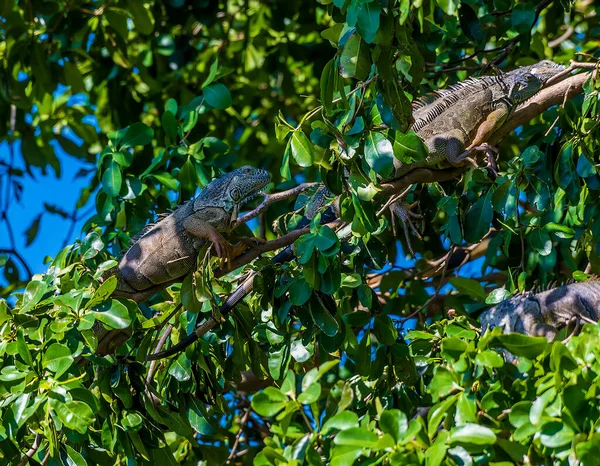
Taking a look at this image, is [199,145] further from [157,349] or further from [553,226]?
[553,226]

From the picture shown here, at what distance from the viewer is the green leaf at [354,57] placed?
10.8ft

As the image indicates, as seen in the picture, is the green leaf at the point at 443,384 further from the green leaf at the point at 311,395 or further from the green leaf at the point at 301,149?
the green leaf at the point at 301,149

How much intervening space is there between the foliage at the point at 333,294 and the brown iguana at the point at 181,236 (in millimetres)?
225

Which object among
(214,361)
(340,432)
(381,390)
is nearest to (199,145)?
(214,361)

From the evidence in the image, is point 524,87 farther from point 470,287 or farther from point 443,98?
point 470,287

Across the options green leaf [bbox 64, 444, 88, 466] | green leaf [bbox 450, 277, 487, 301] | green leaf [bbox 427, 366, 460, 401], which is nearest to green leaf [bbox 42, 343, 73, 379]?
green leaf [bbox 64, 444, 88, 466]

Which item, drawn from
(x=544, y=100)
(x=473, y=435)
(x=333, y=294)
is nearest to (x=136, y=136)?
(x=333, y=294)

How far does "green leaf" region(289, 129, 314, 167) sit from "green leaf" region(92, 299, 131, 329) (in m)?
0.80

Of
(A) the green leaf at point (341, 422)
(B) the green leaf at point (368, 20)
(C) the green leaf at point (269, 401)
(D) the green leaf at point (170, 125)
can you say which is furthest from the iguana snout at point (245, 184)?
(A) the green leaf at point (341, 422)

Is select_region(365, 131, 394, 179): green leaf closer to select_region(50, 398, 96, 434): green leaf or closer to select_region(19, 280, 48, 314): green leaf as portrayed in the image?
select_region(50, 398, 96, 434): green leaf

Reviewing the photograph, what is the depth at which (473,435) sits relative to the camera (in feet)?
8.23

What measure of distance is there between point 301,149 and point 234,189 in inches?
50.5

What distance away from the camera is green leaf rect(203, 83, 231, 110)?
517 cm

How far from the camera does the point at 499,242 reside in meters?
4.77
